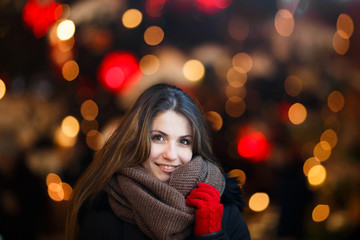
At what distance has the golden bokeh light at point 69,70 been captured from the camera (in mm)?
3039

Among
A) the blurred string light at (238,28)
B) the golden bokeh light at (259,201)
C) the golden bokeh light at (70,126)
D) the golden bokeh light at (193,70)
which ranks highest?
the blurred string light at (238,28)

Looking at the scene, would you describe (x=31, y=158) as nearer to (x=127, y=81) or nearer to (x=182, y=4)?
(x=127, y=81)

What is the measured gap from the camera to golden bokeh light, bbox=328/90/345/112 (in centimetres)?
328

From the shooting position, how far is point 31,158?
306 cm

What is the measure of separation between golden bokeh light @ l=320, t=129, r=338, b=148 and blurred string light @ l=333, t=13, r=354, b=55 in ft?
2.07

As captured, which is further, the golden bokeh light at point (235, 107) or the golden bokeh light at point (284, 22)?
the golden bokeh light at point (235, 107)

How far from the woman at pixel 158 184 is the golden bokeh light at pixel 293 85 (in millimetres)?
1845

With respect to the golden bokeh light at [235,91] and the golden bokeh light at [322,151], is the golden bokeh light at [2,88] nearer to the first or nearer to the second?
the golden bokeh light at [235,91]

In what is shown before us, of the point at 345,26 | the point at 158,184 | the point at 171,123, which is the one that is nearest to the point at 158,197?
the point at 158,184

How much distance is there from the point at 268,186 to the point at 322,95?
3.15ft

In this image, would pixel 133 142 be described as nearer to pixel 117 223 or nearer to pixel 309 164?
pixel 117 223

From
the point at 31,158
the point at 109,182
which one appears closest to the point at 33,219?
the point at 31,158

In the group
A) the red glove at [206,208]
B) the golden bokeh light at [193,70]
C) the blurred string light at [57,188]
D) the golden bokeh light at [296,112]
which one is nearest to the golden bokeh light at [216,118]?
the golden bokeh light at [193,70]

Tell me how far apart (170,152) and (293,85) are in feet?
6.85
